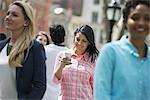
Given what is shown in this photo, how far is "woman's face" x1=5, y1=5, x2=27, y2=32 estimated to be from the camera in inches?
194

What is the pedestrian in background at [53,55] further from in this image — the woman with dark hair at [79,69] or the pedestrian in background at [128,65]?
the pedestrian in background at [128,65]

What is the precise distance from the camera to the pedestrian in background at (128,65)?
4.02m

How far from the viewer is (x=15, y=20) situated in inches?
194

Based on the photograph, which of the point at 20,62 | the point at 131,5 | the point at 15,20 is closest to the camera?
the point at 131,5

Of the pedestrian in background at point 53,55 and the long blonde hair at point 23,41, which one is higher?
the long blonde hair at point 23,41

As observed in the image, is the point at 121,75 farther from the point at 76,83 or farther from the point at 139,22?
the point at 76,83

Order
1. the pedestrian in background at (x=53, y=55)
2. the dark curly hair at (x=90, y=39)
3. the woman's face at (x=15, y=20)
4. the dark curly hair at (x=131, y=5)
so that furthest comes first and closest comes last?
the pedestrian in background at (x=53, y=55) → the dark curly hair at (x=90, y=39) → the woman's face at (x=15, y=20) → the dark curly hair at (x=131, y=5)

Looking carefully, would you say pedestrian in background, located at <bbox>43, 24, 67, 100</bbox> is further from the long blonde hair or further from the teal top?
the teal top

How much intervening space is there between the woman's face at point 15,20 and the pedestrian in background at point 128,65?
1.09 metres

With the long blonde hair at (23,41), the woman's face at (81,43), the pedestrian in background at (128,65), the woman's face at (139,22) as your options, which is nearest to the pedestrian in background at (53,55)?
the woman's face at (81,43)

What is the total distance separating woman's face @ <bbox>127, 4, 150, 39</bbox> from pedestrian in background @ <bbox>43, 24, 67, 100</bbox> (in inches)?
144

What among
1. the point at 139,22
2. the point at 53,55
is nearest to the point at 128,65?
the point at 139,22

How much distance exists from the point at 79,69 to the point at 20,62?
1900 millimetres

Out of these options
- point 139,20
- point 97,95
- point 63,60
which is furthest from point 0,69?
point 63,60
